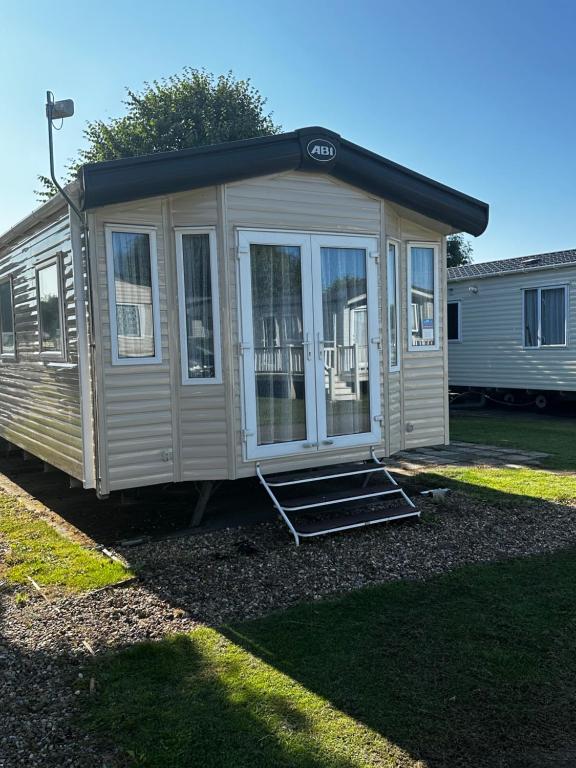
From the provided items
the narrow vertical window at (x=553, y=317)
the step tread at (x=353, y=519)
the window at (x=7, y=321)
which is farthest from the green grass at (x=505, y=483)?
the narrow vertical window at (x=553, y=317)

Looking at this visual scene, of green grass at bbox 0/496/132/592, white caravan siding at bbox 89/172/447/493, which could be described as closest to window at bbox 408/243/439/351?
white caravan siding at bbox 89/172/447/493

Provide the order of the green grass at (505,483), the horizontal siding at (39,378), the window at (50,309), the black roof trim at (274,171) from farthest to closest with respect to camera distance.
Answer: the green grass at (505,483) < the window at (50,309) < the horizontal siding at (39,378) < the black roof trim at (274,171)

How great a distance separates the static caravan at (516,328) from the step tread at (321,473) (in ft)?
30.2

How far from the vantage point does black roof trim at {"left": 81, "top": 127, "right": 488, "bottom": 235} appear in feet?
16.9

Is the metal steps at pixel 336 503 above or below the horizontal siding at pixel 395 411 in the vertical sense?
below

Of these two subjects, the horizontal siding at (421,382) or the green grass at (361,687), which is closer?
the green grass at (361,687)

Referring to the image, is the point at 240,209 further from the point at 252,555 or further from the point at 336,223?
the point at 252,555

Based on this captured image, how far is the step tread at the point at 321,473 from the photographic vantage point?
589 cm

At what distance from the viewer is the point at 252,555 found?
17.0 ft

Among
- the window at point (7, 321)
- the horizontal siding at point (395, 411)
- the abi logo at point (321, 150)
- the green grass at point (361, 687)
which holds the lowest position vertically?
the green grass at point (361, 687)

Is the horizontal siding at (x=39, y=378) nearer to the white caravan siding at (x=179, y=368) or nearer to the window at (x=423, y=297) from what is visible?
the white caravan siding at (x=179, y=368)

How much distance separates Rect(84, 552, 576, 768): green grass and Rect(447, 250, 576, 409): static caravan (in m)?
10.9

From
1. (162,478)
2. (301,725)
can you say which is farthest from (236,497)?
(301,725)

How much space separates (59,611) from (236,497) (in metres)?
3.00
